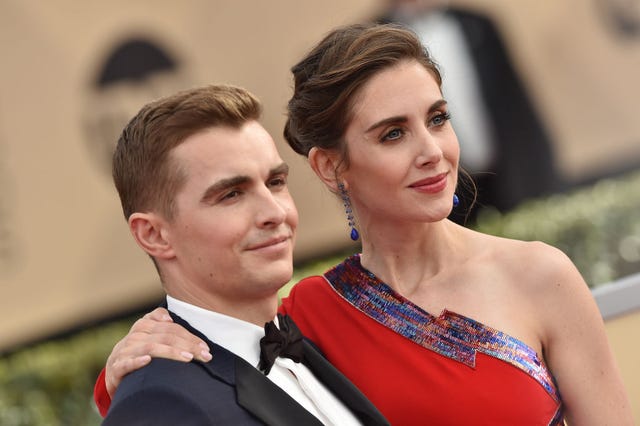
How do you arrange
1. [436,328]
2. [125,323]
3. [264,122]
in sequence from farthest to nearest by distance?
1. [264,122]
2. [125,323]
3. [436,328]

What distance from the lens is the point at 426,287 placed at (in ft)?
11.3

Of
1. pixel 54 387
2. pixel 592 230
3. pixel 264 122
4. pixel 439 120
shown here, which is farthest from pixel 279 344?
pixel 264 122

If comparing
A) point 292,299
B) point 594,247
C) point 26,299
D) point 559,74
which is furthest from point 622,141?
point 292,299

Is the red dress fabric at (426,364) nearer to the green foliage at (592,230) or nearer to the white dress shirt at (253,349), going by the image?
the white dress shirt at (253,349)

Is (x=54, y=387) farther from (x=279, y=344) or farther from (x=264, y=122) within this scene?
(x=279, y=344)

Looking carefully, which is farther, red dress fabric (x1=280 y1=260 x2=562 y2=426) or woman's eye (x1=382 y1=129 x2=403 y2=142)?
woman's eye (x1=382 y1=129 x2=403 y2=142)

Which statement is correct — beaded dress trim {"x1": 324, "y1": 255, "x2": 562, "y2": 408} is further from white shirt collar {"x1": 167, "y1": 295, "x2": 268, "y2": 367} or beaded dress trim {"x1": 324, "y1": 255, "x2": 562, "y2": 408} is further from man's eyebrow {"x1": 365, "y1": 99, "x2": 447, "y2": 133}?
white shirt collar {"x1": 167, "y1": 295, "x2": 268, "y2": 367}

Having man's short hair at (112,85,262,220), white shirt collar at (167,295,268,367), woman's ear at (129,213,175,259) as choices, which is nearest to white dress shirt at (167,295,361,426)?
white shirt collar at (167,295,268,367)

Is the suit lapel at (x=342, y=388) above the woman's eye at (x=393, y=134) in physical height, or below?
below

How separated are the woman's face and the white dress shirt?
0.65m

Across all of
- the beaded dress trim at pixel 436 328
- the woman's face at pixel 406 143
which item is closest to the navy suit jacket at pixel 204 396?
the beaded dress trim at pixel 436 328

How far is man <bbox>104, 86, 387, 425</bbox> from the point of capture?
9.15ft

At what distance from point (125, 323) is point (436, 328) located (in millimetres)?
4830

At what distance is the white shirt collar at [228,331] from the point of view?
2857 millimetres
